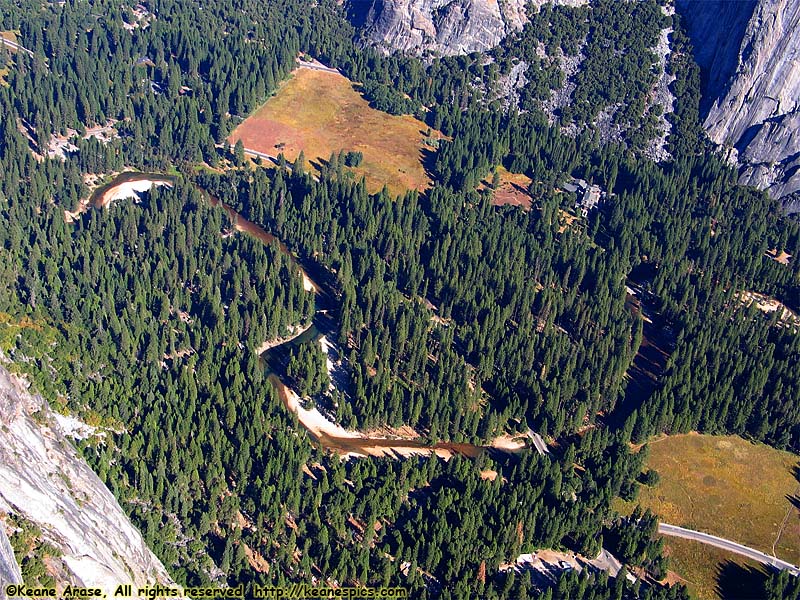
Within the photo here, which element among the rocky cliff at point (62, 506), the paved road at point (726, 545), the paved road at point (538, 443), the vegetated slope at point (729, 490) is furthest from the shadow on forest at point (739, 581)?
the rocky cliff at point (62, 506)

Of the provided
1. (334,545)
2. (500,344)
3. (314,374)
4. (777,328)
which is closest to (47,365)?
(314,374)

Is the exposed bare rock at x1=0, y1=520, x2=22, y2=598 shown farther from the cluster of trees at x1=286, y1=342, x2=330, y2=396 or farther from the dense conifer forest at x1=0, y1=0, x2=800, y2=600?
the cluster of trees at x1=286, y1=342, x2=330, y2=396

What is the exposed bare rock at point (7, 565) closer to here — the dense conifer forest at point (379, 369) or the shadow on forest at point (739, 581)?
the dense conifer forest at point (379, 369)

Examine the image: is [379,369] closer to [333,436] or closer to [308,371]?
[308,371]

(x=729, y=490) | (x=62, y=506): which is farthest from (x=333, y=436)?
(x=729, y=490)

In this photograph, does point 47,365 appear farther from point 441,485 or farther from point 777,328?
point 777,328
